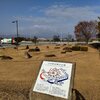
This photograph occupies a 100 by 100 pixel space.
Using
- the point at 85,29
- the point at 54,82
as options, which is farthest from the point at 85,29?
the point at 54,82

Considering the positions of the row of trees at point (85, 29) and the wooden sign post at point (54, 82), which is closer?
the wooden sign post at point (54, 82)

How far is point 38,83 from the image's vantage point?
825cm

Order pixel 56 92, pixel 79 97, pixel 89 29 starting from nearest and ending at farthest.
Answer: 1. pixel 56 92
2. pixel 79 97
3. pixel 89 29

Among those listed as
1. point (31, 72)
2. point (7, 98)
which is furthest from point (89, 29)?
point (7, 98)

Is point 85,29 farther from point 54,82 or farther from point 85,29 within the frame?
point 54,82

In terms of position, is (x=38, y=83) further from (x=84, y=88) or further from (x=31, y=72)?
(x=31, y=72)

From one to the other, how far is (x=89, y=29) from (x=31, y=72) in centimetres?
6751

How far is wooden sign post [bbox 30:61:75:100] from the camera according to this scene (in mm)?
7719

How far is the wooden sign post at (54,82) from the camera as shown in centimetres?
772

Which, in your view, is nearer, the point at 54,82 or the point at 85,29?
the point at 54,82

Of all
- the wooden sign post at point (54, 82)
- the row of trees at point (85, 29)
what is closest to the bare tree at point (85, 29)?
the row of trees at point (85, 29)

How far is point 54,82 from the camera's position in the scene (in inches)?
A: 316

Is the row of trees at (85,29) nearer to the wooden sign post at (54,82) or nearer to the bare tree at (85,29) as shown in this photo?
the bare tree at (85,29)

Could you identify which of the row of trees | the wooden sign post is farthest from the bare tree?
the wooden sign post
